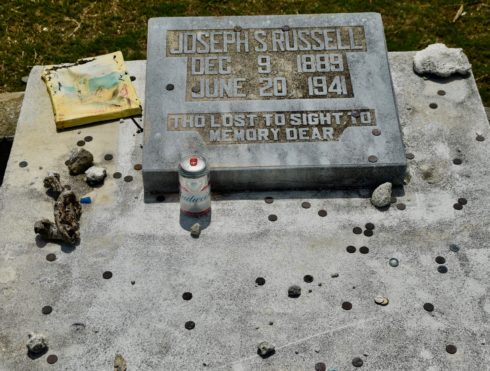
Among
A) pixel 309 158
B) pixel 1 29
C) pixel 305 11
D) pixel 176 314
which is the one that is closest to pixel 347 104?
pixel 309 158

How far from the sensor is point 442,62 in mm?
6816

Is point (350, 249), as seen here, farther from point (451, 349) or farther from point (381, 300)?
point (451, 349)

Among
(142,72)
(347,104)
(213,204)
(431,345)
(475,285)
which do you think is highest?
(142,72)

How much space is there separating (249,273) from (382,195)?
1190mm

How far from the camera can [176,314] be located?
5242mm

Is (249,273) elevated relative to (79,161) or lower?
lower

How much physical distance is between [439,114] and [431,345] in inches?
89.0

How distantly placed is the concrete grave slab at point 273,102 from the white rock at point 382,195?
0.12 meters

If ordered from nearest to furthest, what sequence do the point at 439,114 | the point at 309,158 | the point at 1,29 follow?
the point at 309,158
the point at 439,114
the point at 1,29

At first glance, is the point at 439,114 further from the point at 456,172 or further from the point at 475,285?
the point at 475,285

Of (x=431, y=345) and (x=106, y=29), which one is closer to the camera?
(x=431, y=345)

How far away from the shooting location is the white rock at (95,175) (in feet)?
19.8

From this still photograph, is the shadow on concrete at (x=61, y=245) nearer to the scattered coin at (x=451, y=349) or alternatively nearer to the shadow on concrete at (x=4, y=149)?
the shadow on concrete at (x=4, y=149)

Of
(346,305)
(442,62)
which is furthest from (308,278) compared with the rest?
(442,62)
